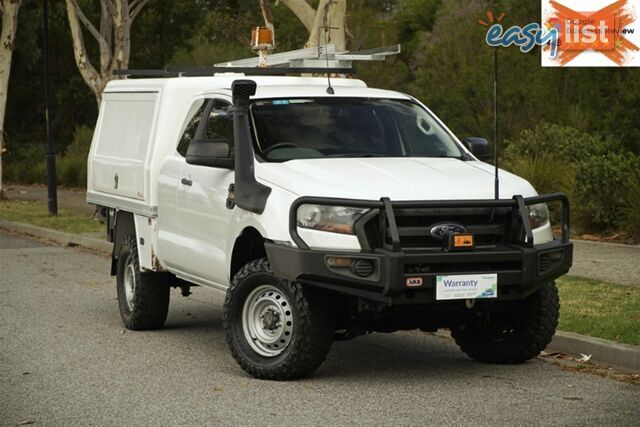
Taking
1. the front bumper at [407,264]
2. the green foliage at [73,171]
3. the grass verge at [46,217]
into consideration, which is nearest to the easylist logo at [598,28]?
the grass verge at [46,217]

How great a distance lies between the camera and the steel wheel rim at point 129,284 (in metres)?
11.5

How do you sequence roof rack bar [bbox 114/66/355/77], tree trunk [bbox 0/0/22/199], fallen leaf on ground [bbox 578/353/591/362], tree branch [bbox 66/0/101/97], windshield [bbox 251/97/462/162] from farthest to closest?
tree trunk [bbox 0/0/22/199] → tree branch [bbox 66/0/101/97] → roof rack bar [bbox 114/66/355/77] → fallen leaf on ground [bbox 578/353/591/362] → windshield [bbox 251/97/462/162]

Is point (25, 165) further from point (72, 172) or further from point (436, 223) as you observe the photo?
point (436, 223)

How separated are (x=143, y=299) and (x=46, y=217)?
14476mm

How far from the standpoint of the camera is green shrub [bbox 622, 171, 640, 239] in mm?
17719

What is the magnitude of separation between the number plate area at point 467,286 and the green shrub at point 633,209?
963 centimetres

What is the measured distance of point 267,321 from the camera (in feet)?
29.4

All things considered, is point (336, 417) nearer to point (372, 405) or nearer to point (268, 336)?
point (372, 405)

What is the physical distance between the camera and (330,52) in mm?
12281

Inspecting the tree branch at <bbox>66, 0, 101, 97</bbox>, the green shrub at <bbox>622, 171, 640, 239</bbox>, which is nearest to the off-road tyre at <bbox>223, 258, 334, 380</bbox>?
the green shrub at <bbox>622, 171, 640, 239</bbox>

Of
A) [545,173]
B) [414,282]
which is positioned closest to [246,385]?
[414,282]

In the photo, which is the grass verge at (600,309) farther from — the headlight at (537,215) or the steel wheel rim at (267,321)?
the steel wheel rim at (267,321)

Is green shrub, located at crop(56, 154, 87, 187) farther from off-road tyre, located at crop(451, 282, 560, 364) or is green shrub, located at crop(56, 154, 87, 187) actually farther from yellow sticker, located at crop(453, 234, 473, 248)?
yellow sticker, located at crop(453, 234, 473, 248)

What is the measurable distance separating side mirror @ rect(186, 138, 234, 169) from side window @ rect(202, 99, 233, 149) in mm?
294
